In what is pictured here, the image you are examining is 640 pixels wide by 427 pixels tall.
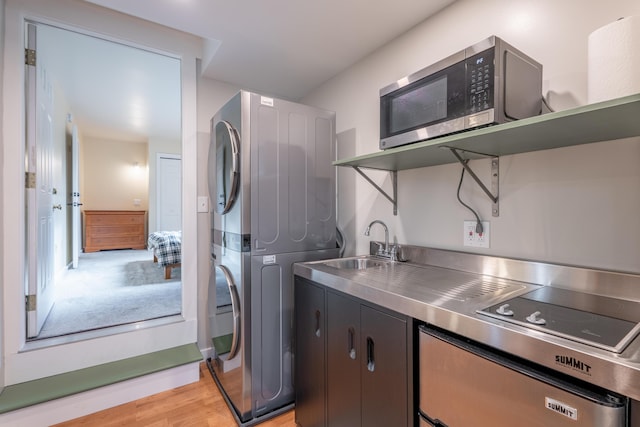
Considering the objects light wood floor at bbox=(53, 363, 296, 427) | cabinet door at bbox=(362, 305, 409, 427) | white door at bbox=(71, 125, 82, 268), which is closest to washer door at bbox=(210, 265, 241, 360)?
light wood floor at bbox=(53, 363, 296, 427)

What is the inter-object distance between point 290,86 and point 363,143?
0.99 metres

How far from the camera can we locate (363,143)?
2.06 m

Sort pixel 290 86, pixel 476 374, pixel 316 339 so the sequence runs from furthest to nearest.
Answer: pixel 290 86, pixel 316 339, pixel 476 374

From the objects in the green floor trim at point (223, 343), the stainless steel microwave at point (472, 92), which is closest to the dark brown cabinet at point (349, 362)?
the green floor trim at point (223, 343)

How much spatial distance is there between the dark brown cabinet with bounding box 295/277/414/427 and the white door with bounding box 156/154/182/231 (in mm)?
5305

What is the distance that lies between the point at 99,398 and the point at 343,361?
1.60 metres

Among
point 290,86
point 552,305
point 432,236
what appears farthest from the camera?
point 290,86

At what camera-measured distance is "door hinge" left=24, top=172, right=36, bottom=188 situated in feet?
5.84

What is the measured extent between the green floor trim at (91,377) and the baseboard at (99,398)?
0.04 m

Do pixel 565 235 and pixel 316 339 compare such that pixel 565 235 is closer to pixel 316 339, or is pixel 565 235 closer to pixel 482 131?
pixel 482 131

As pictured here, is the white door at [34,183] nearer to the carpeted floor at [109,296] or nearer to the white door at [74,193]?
the carpeted floor at [109,296]

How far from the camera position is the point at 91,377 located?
1821mm

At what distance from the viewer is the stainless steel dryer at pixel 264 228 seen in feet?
5.47

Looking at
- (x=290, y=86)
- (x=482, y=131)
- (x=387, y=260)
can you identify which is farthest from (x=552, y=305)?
(x=290, y=86)
